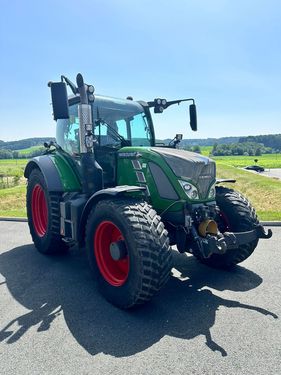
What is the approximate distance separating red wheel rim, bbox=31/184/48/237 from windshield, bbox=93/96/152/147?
1943mm

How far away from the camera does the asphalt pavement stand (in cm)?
267

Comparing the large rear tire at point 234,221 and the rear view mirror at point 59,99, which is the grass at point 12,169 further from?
the large rear tire at point 234,221

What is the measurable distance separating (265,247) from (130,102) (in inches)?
139

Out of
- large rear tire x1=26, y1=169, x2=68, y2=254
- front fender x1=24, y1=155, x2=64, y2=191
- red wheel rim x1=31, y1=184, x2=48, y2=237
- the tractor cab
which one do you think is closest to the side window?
the tractor cab

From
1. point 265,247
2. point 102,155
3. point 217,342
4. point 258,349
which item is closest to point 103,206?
point 102,155

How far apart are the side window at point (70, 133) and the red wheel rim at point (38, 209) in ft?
3.46

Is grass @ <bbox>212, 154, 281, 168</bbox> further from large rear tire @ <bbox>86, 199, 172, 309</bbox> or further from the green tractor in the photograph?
large rear tire @ <bbox>86, 199, 172, 309</bbox>

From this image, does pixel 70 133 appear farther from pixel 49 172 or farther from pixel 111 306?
pixel 111 306

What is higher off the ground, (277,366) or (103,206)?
(103,206)

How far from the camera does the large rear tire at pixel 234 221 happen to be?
4.50 m

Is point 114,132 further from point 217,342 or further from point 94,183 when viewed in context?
point 217,342

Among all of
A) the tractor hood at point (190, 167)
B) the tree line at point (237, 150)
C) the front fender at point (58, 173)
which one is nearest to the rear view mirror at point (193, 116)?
the tractor hood at point (190, 167)

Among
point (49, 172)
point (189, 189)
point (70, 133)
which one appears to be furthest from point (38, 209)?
point (189, 189)

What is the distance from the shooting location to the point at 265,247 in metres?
5.75
